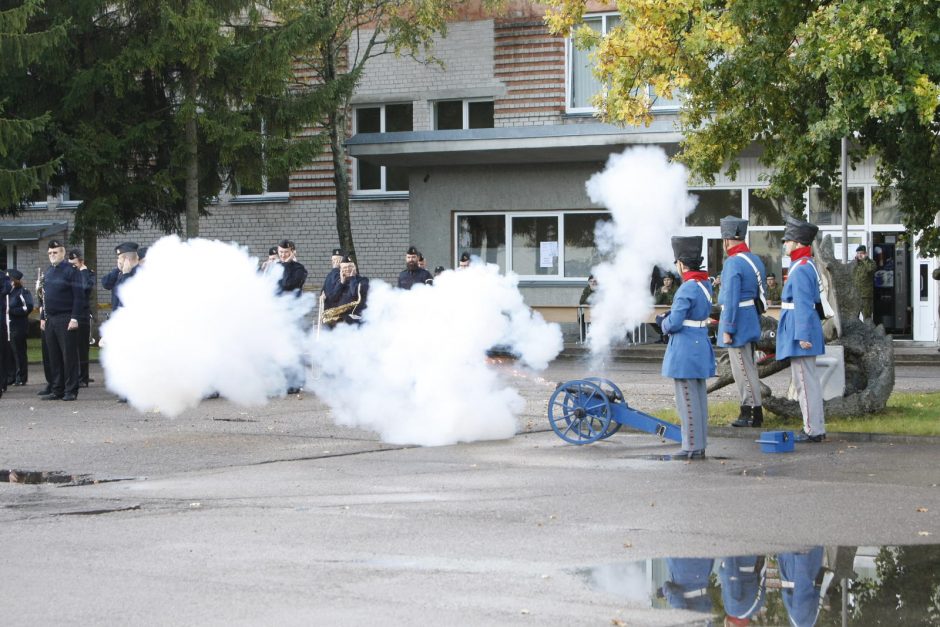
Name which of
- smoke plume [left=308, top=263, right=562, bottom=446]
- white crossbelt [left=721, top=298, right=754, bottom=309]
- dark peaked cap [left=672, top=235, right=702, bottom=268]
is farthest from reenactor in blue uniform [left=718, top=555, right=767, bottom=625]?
white crossbelt [left=721, top=298, right=754, bottom=309]

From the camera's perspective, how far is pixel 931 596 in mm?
6656

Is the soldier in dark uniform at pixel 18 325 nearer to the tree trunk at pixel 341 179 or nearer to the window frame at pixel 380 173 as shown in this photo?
the tree trunk at pixel 341 179

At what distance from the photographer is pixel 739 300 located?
1387 cm

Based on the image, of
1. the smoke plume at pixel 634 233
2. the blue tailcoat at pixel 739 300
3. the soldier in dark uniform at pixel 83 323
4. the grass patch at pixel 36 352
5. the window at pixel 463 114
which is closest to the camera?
the blue tailcoat at pixel 739 300

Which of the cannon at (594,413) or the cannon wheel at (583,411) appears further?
the cannon wheel at (583,411)

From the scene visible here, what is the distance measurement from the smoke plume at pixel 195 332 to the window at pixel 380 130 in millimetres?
21251

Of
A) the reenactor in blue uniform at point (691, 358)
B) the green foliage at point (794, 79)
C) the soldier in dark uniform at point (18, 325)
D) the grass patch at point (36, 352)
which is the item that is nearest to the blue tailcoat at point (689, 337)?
the reenactor in blue uniform at point (691, 358)

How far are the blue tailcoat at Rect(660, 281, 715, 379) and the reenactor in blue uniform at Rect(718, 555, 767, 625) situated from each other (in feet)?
14.7

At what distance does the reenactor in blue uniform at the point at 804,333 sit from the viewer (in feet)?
42.6

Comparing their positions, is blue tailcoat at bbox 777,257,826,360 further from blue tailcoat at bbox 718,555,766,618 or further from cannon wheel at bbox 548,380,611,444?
blue tailcoat at bbox 718,555,766,618

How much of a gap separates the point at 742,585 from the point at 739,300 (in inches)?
284

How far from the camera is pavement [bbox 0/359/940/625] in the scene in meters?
6.68

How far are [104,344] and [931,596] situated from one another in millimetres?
10168

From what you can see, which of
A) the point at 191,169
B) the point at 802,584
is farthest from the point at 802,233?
the point at 191,169
